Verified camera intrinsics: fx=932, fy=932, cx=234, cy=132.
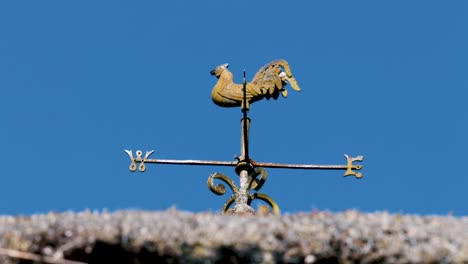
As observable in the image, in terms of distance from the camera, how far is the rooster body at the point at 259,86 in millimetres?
10420

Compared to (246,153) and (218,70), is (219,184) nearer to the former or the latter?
(246,153)

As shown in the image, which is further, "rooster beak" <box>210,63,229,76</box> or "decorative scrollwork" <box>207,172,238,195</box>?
"rooster beak" <box>210,63,229,76</box>

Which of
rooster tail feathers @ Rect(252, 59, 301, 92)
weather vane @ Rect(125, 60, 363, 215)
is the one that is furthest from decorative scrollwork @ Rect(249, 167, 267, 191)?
rooster tail feathers @ Rect(252, 59, 301, 92)

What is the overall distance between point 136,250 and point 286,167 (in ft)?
15.7

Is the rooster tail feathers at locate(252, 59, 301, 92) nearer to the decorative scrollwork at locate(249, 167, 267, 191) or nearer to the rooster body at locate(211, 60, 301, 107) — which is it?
the rooster body at locate(211, 60, 301, 107)

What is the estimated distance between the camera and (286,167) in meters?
9.97

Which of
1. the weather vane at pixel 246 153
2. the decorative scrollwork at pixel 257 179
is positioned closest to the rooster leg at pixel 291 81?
the weather vane at pixel 246 153

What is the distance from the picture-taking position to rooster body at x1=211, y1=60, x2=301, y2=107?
10420 millimetres

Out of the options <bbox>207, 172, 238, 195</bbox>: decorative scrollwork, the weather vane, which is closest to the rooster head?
the weather vane

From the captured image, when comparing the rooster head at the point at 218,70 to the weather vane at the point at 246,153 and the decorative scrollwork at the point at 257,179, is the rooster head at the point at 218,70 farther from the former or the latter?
the decorative scrollwork at the point at 257,179

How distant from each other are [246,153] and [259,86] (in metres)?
1.05

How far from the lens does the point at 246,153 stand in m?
9.76

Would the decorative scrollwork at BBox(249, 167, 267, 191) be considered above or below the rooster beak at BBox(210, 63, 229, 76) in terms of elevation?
below

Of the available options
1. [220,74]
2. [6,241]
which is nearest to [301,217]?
[6,241]
